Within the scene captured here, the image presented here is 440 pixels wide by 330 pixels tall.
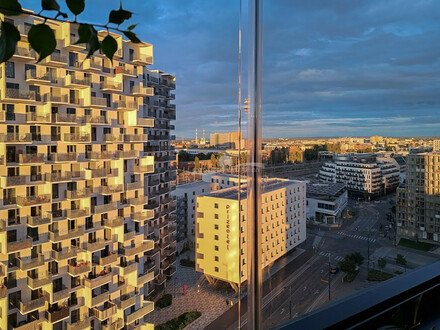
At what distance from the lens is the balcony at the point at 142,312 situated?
11.1 feet

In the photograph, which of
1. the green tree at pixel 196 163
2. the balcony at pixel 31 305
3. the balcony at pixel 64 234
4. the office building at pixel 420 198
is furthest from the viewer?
the balcony at pixel 64 234

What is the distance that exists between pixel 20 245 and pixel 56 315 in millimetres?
827

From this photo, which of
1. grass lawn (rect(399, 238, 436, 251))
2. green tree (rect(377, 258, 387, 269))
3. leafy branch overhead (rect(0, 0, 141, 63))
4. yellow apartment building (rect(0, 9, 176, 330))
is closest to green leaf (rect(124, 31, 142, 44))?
leafy branch overhead (rect(0, 0, 141, 63))

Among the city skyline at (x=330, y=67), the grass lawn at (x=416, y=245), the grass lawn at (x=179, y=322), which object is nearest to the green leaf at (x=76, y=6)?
the city skyline at (x=330, y=67)

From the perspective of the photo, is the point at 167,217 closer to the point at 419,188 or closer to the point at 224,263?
the point at 224,263

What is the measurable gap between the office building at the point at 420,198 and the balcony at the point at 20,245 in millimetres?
2694

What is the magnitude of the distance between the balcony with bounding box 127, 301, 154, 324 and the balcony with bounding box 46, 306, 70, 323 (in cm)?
69

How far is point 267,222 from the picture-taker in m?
1.15

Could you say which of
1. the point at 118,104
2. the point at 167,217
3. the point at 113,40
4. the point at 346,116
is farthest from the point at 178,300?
the point at 113,40

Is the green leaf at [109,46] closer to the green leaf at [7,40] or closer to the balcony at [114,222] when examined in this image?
the green leaf at [7,40]

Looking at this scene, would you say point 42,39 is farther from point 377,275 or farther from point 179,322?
point 179,322

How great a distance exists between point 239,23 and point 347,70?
0.51 metres

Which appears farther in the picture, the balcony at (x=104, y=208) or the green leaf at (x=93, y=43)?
the balcony at (x=104, y=208)

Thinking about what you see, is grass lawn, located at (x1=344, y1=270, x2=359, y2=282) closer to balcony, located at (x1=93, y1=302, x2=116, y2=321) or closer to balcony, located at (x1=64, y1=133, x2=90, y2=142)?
balcony, located at (x1=64, y1=133, x2=90, y2=142)
